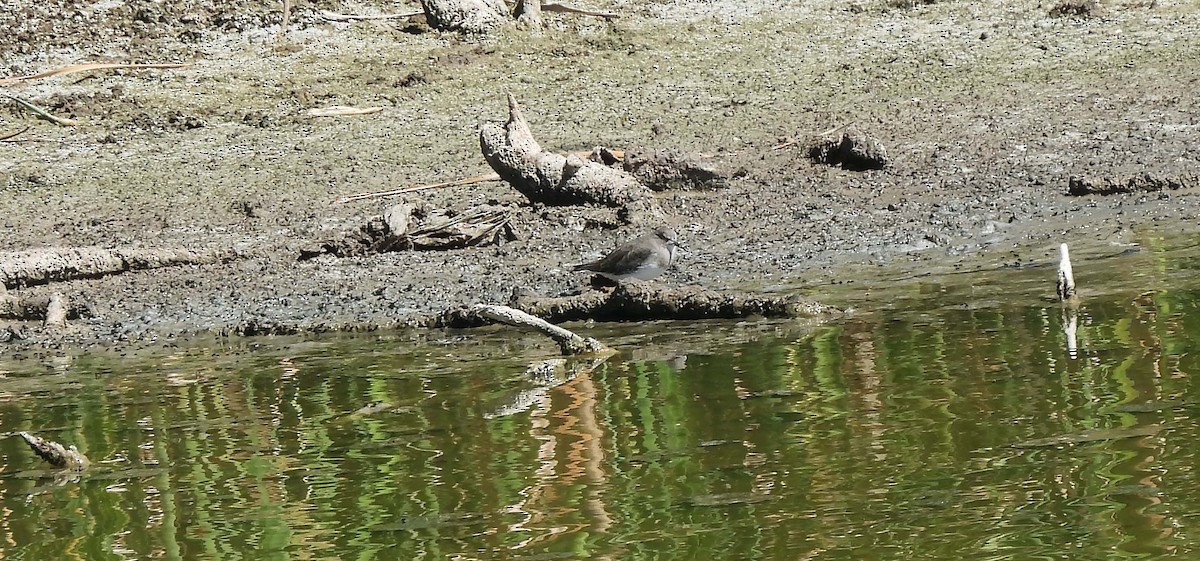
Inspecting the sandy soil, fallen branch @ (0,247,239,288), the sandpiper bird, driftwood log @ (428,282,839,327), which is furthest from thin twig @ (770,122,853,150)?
driftwood log @ (428,282,839,327)

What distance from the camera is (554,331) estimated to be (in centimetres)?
539

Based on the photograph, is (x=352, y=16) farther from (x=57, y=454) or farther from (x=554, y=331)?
(x=57, y=454)

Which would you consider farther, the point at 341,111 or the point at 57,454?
the point at 341,111

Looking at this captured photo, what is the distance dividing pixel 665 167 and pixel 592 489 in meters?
5.62

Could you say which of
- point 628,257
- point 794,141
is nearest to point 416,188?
point 794,141

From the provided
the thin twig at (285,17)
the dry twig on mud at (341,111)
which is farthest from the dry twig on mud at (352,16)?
the dry twig on mud at (341,111)

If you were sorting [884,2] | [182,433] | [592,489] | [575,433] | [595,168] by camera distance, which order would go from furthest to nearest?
[884,2]
[595,168]
[182,433]
[575,433]
[592,489]

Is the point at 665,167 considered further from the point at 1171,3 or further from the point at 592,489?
the point at 592,489

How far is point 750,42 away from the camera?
11602 mm

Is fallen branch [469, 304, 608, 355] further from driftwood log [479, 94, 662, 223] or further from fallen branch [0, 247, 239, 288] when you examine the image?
fallen branch [0, 247, 239, 288]

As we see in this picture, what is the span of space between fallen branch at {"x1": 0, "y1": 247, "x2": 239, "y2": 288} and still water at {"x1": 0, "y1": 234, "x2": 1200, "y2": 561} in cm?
228

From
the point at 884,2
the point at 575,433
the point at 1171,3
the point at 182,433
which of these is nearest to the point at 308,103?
the point at 884,2

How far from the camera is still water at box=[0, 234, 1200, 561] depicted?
2.92 meters

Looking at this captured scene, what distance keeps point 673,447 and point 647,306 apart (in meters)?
2.43
